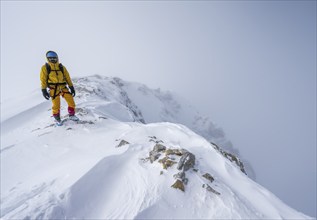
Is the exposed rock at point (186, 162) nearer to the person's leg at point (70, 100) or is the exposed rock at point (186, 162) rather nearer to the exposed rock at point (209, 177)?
the exposed rock at point (209, 177)

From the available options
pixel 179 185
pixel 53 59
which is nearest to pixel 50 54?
pixel 53 59

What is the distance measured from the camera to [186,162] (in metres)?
4.93

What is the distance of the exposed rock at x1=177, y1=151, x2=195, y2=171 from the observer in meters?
4.78

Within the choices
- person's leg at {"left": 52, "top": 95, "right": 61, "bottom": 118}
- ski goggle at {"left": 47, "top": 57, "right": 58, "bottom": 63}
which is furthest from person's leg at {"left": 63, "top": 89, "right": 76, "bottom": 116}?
ski goggle at {"left": 47, "top": 57, "right": 58, "bottom": 63}

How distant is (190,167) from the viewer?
4984mm

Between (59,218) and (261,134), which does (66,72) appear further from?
(261,134)

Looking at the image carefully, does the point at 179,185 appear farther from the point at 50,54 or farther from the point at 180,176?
the point at 50,54

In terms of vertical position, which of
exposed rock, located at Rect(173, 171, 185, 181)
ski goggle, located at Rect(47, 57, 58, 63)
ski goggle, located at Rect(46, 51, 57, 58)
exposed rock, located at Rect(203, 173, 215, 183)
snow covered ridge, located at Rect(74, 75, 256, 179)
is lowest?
snow covered ridge, located at Rect(74, 75, 256, 179)

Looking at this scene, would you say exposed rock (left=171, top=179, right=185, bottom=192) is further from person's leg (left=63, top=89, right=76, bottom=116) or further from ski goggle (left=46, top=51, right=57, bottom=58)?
ski goggle (left=46, top=51, right=57, bottom=58)

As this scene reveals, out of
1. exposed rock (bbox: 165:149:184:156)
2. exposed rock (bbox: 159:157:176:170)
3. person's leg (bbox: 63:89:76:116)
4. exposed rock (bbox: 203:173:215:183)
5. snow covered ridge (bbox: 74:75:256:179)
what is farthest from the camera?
snow covered ridge (bbox: 74:75:256:179)

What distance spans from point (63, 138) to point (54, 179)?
4325 millimetres

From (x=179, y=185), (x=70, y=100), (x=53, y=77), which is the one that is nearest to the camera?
(x=179, y=185)

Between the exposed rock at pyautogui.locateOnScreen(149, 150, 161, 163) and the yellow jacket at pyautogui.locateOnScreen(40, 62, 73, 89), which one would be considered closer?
the exposed rock at pyautogui.locateOnScreen(149, 150, 161, 163)

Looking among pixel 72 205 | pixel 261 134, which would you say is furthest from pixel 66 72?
pixel 261 134
